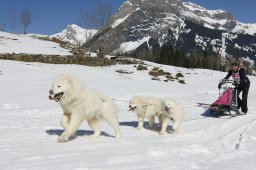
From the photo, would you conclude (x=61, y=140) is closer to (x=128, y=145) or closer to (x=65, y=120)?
(x=65, y=120)

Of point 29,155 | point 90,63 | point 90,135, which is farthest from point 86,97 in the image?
point 90,63

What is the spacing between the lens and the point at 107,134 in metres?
8.78

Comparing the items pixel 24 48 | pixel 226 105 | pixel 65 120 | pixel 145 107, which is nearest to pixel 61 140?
pixel 65 120

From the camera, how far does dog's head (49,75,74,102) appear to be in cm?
705

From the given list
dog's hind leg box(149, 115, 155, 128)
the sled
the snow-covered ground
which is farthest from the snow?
dog's hind leg box(149, 115, 155, 128)

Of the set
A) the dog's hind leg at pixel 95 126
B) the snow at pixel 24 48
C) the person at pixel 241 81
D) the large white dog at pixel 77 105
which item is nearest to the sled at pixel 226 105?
the person at pixel 241 81

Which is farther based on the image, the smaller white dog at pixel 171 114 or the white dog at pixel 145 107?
the white dog at pixel 145 107

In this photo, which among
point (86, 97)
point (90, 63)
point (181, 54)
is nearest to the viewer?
point (86, 97)

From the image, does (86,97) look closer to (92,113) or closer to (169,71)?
(92,113)

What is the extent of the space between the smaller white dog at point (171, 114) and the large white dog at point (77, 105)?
1526mm

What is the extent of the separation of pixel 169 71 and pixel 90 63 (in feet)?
23.5

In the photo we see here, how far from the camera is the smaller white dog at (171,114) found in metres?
9.07

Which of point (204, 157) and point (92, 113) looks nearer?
point (204, 157)

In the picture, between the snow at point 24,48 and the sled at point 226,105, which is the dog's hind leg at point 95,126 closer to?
the sled at point 226,105
